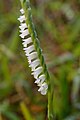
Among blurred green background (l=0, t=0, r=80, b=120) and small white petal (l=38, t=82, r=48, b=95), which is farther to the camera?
blurred green background (l=0, t=0, r=80, b=120)

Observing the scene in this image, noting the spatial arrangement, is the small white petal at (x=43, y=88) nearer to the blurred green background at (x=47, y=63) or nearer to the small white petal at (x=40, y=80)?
the small white petal at (x=40, y=80)

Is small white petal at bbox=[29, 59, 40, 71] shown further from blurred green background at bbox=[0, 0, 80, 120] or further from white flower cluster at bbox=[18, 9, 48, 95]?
blurred green background at bbox=[0, 0, 80, 120]

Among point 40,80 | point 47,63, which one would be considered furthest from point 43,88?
point 47,63

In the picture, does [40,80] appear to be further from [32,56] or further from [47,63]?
[47,63]

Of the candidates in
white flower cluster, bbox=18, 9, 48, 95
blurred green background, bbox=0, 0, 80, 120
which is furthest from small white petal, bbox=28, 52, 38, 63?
blurred green background, bbox=0, 0, 80, 120

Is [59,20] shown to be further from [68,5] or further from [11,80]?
[11,80]

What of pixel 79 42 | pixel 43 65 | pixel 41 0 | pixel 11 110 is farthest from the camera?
pixel 41 0

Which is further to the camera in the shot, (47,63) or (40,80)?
(47,63)

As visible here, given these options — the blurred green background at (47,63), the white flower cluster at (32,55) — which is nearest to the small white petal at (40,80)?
the white flower cluster at (32,55)

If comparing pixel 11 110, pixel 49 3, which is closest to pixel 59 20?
pixel 49 3
